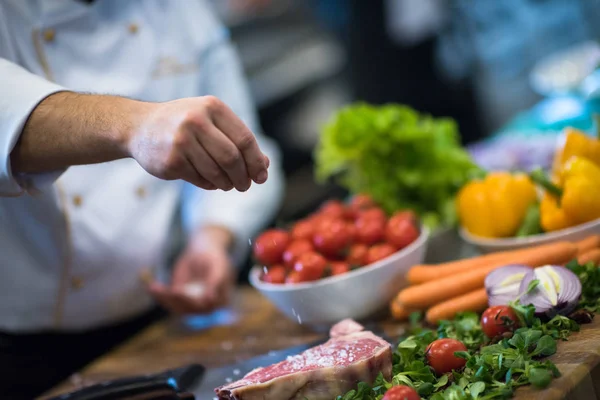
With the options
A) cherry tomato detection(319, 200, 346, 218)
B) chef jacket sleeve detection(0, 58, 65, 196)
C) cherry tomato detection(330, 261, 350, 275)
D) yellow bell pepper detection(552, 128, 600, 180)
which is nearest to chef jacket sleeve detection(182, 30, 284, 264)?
cherry tomato detection(319, 200, 346, 218)

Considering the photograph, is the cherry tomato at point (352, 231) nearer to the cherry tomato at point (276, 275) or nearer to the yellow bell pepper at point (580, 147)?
the cherry tomato at point (276, 275)

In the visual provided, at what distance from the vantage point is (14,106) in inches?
47.8

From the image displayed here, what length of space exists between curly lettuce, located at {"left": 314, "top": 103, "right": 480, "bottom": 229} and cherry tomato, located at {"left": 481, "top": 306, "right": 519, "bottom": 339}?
737 millimetres

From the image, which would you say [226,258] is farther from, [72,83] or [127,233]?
[72,83]

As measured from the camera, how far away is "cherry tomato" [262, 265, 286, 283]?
1607 millimetres

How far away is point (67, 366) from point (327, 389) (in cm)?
107

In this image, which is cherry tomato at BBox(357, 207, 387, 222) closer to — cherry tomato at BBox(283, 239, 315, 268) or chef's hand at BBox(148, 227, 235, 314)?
cherry tomato at BBox(283, 239, 315, 268)

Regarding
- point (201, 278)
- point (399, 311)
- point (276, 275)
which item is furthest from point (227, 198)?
point (399, 311)

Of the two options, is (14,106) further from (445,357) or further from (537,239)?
(537,239)

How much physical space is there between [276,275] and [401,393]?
667 millimetres

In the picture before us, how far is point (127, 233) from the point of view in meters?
1.86

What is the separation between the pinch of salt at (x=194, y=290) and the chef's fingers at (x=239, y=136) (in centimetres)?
96

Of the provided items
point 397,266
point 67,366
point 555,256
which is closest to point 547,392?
point 555,256

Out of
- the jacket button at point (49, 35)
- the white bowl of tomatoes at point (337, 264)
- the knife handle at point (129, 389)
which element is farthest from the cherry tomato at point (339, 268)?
the jacket button at point (49, 35)
